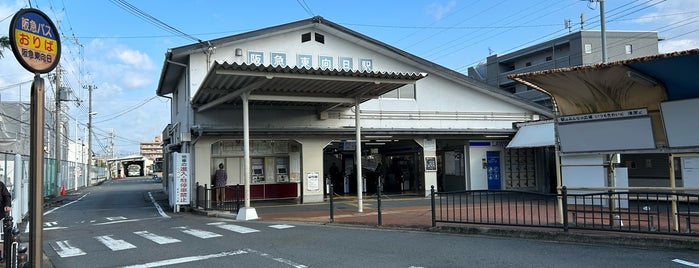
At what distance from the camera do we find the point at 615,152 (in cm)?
975

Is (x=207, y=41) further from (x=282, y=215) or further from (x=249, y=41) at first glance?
(x=282, y=215)

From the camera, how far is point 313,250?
870 centimetres

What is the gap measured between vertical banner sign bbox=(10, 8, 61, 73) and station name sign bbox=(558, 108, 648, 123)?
9373mm

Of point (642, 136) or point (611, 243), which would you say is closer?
point (611, 243)

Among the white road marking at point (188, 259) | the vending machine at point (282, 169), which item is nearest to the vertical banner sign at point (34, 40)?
the white road marking at point (188, 259)

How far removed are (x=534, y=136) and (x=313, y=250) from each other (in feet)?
48.8

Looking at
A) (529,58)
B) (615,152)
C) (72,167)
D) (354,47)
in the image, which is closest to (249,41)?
(354,47)

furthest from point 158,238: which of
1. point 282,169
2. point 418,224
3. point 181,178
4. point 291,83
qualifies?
point 282,169

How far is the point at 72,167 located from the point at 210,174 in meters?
30.2

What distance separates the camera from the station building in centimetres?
1542

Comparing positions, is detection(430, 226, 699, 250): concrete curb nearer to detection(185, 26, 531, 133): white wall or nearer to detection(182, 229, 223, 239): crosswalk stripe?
detection(182, 229, 223, 239): crosswalk stripe

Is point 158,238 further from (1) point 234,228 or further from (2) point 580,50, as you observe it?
(2) point 580,50

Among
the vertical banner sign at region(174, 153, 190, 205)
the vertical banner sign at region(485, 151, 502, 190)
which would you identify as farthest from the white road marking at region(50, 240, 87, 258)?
the vertical banner sign at region(485, 151, 502, 190)

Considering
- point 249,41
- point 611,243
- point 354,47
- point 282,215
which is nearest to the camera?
point 611,243
